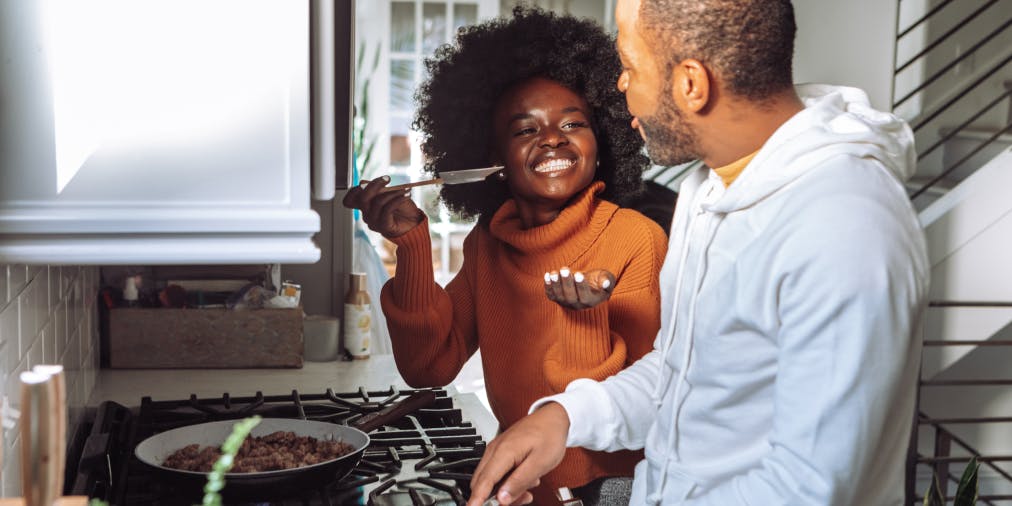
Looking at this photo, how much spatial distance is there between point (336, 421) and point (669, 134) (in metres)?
1.06

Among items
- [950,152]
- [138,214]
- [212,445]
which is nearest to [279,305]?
[212,445]

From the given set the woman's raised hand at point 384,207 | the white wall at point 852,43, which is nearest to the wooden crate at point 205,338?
the woman's raised hand at point 384,207

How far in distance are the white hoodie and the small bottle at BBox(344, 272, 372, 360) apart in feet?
5.00

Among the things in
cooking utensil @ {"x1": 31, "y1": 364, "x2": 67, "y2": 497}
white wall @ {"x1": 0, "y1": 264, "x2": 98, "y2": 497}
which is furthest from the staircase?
cooking utensil @ {"x1": 31, "y1": 364, "x2": 67, "y2": 497}

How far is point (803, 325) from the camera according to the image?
91cm

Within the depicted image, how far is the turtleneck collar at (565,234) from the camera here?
1.93m

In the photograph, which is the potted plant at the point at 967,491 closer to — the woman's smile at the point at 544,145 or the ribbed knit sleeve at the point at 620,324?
the ribbed knit sleeve at the point at 620,324

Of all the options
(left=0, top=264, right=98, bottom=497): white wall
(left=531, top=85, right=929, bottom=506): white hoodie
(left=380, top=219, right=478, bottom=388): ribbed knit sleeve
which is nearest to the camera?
(left=531, top=85, right=929, bottom=506): white hoodie

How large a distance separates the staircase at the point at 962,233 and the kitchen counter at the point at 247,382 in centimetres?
134

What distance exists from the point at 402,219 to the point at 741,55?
3.32ft

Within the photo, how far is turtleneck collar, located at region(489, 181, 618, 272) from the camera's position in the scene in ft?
6.34

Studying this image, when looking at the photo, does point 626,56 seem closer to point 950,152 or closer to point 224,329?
point 224,329

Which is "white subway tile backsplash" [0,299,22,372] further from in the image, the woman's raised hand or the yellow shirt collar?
the yellow shirt collar

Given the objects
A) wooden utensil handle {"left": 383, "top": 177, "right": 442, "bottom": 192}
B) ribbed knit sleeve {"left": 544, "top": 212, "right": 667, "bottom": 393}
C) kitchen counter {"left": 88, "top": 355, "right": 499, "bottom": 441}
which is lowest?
kitchen counter {"left": 88, "top": 355, "right": 499, "bottom": 441}
